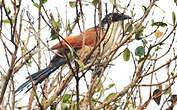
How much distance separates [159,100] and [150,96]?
7cm

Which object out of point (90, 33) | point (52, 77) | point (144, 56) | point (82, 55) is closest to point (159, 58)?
point (144, 56)

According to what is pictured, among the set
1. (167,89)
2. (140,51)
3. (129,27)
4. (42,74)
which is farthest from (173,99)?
(42,74)

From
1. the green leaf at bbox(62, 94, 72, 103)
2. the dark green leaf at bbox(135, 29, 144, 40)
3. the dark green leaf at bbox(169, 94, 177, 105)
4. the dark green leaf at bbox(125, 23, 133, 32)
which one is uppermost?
the dark green leaf at bbox(125, 23, 133, 32)

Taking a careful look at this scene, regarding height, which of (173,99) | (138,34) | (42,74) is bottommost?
(173,99)

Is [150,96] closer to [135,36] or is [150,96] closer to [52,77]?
[135,36]

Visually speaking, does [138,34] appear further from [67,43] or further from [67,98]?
[67,43]

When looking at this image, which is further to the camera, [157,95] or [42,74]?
[42,74]

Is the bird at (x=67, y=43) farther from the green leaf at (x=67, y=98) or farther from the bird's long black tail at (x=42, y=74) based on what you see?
the green leaf at (x=67, y=98)

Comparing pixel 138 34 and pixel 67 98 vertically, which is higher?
pixel 138 34

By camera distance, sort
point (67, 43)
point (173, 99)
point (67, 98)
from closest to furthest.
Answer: point (67, 43) → point (173, 99) → point (67, 98)

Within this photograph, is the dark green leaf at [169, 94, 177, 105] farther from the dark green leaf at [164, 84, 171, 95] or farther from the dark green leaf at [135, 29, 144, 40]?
the dark green leaf at [135, 29, 144, 40]

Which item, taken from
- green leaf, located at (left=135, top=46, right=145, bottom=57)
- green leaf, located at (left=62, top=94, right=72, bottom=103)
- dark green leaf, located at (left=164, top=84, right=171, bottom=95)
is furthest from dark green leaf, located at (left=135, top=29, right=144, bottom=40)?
green leaf, located at (left=62, top=94, right=72, bottom=103)

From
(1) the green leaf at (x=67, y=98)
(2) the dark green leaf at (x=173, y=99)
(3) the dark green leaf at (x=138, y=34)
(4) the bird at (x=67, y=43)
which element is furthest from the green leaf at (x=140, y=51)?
(1) the green leaf at (x=67, y=98)

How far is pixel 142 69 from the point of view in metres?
2.27
